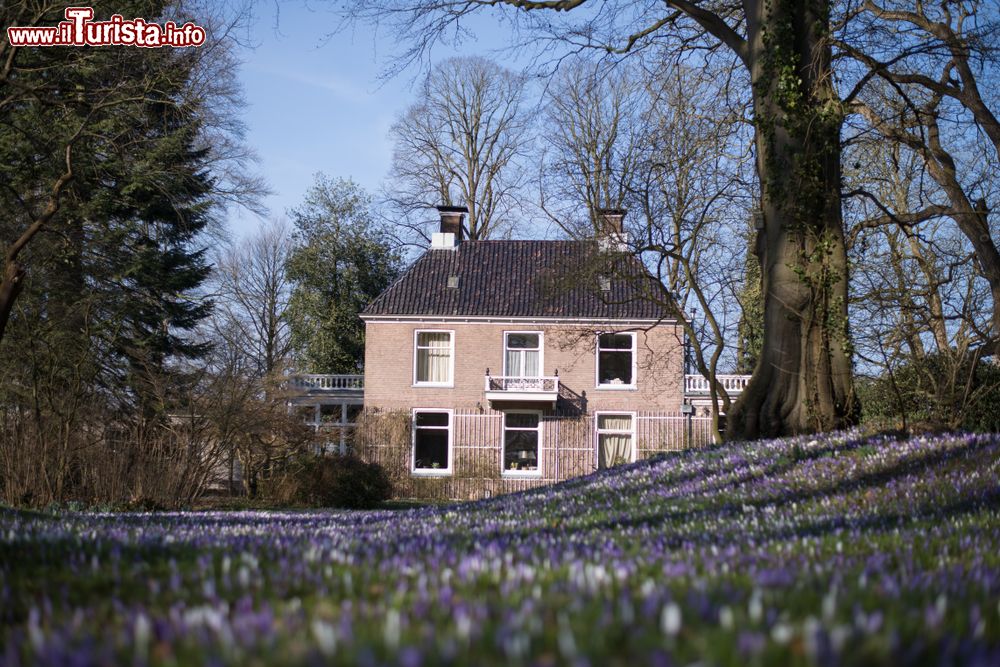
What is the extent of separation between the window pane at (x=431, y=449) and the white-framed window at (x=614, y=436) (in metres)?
6.08

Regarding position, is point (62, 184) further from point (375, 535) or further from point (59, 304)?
point (375, 535)

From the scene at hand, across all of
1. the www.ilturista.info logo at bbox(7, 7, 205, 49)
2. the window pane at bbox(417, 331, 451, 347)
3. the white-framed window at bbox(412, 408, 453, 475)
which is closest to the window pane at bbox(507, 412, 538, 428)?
the white-framed window at bbox(412, 408, 453, 475)

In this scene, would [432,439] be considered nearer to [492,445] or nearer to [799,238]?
[492,445]

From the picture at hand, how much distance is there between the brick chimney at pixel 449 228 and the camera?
39481 millimetres

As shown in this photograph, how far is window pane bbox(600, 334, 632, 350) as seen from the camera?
1422 inches

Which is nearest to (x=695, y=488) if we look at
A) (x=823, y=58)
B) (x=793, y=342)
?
(x=793, y=342)

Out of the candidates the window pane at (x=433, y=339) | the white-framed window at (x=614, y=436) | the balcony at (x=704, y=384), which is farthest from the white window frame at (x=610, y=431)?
the window pane at (x=433, y=339)

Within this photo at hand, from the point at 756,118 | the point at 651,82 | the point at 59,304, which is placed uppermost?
the point at 651,82

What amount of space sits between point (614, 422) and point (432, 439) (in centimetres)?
725

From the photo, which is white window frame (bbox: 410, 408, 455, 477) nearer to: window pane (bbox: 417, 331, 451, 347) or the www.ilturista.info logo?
window pane (bbox: 417, 331, 451, 347)

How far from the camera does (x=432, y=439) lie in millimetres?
36062

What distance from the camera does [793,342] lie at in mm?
14055

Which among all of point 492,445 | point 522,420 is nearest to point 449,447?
point 492,445

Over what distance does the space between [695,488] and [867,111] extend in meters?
10.7
